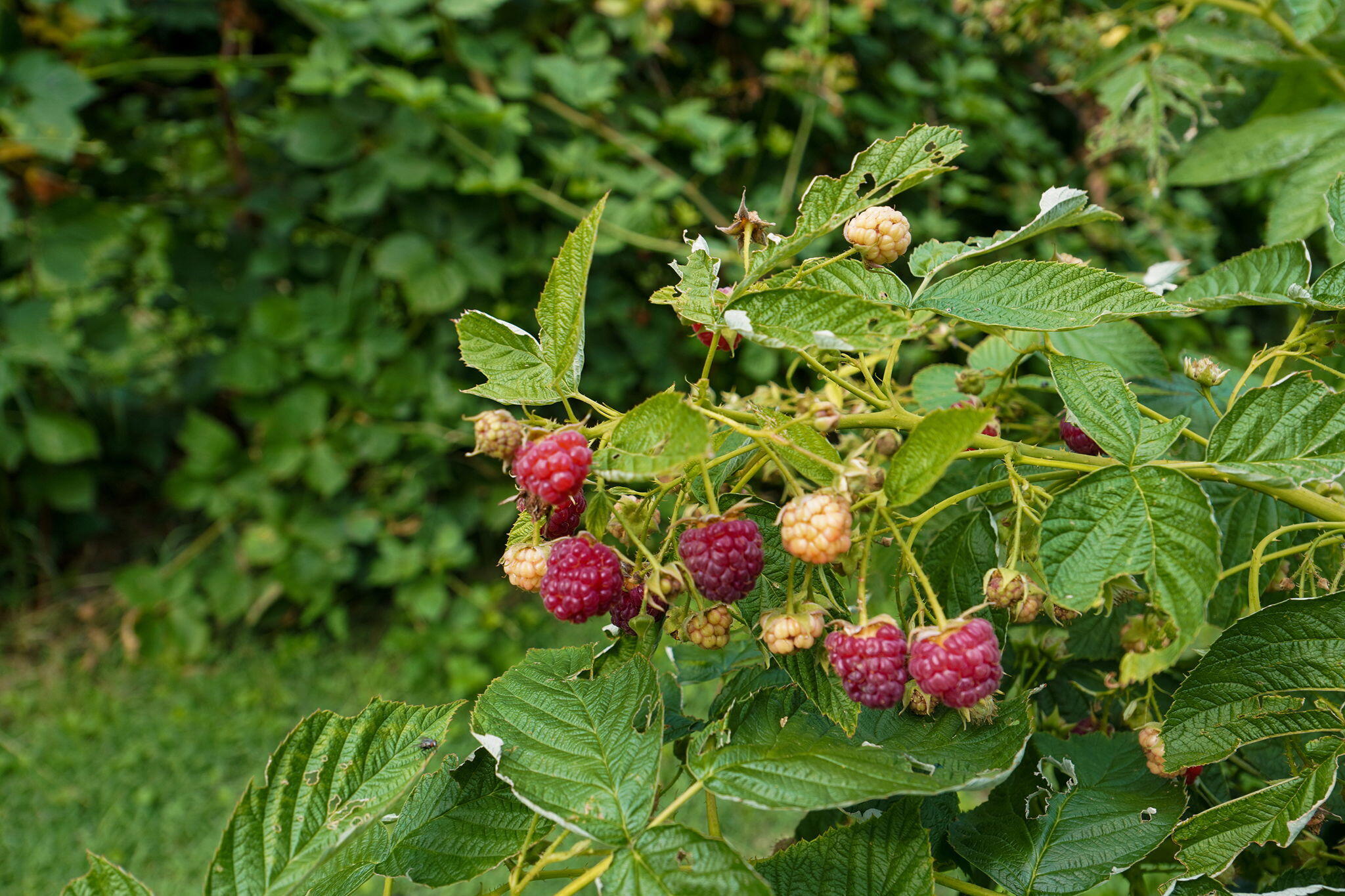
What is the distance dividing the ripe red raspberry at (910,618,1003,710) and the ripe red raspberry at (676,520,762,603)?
99mm

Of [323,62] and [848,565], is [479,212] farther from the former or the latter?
[848,565]

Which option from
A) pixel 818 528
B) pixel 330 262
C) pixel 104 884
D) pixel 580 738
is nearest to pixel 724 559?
pixel 818 528

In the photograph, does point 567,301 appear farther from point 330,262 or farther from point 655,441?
point 330,262

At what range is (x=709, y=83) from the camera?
2.48 metres

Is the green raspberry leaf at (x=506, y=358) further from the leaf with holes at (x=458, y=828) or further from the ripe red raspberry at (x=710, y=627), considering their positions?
the leaf with holes at (x=458, y=828)

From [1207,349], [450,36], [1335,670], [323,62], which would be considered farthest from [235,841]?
[1207,349]

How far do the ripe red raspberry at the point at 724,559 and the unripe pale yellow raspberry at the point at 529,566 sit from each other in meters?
0.10

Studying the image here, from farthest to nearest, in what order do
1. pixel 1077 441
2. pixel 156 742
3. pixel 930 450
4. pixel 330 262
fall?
pixel 330 262
pixel 156 742
pixel 1077 441
pixel 930 450

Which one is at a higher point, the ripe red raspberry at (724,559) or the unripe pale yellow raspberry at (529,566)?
the ripe red raspberry at (724,559)

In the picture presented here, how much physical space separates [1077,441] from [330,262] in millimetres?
2155

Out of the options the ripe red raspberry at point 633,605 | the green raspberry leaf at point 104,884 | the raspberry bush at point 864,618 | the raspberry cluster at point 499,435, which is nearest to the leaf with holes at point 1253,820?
the raspberry bush at point 864,618

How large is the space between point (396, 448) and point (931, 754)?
2.06 m

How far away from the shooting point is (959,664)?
470 millimetres

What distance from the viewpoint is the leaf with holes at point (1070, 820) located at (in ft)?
1.80
